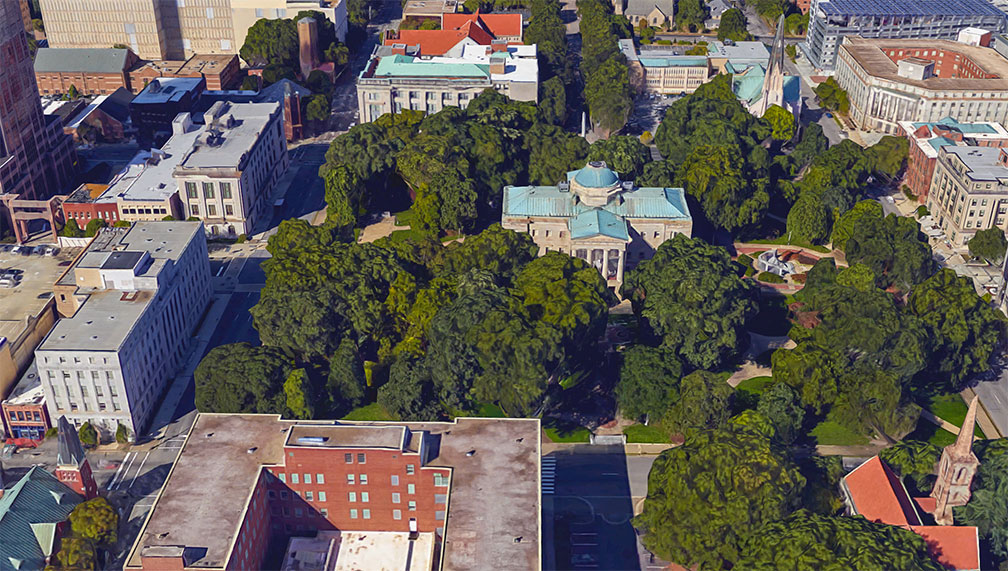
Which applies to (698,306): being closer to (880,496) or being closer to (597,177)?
(597,177)

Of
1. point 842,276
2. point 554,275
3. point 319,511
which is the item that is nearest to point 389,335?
point 554,275

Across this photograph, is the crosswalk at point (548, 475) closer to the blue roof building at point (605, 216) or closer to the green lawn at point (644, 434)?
the green lawn at point (644, 434)

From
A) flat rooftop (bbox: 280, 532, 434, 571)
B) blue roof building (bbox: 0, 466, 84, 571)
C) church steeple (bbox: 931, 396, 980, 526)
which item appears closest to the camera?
blue roof building (bbox: 0, 466, 84, 571)

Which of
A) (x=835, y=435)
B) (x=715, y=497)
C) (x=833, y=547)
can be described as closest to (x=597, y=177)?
(x=835, y=435)

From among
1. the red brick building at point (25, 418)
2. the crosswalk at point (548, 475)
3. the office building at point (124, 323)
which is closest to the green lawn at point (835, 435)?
the crosswalk at point (548, 475)

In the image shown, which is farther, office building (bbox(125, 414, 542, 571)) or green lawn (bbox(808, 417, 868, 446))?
green lawn (bbox(808, 417, 868, 446))

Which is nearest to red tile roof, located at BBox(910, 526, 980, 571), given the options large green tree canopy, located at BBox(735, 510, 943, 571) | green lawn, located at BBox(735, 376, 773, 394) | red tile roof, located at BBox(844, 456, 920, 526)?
large green tree canopy, located at BBox(735, 510, 943, 571)

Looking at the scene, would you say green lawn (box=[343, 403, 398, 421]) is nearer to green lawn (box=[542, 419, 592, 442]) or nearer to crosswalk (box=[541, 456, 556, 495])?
green lawn (box=[542, 419, 592, 442])

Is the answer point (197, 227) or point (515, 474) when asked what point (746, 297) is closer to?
point (515, 474)
